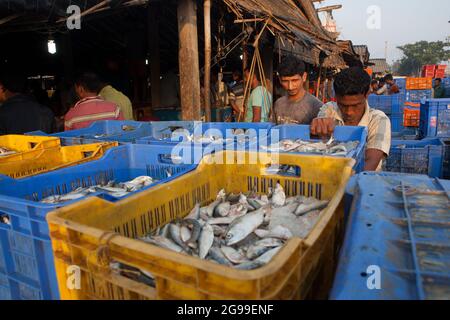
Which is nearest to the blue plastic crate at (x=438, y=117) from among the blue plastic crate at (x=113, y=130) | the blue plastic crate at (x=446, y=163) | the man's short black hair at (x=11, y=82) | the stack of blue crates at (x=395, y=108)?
the blue plastic crate at (x=446, y=163)

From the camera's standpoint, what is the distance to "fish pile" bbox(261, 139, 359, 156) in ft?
8.98

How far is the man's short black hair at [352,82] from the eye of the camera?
304 centimetres

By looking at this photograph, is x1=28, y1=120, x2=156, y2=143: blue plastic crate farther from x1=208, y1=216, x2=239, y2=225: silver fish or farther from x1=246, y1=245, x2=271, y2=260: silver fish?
x1=246, y1=245, x2=271, y2=260: silver fish

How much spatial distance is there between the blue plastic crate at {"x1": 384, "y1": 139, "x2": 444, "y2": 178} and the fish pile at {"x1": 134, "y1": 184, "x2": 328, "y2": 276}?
3.73m

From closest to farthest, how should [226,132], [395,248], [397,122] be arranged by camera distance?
[395,248] → [226,132] → [397,122]

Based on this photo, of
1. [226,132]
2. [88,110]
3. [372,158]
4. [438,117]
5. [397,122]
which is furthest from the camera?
[397,122]

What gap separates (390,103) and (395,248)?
10.8 m

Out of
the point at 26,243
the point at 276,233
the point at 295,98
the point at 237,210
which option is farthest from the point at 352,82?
the point at 26,243

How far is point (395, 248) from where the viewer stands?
120 centimetres

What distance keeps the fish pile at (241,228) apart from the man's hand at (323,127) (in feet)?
4.07

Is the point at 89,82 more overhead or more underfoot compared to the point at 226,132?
more overhead

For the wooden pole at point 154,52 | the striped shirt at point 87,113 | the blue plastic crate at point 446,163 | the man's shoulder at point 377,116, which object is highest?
the wooden pole at point 154,52

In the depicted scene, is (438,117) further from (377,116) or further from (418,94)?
(418,94)

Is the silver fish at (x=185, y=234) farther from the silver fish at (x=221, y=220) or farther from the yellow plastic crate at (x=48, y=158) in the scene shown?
the yellow plastic crate at (x=48, y=158)
